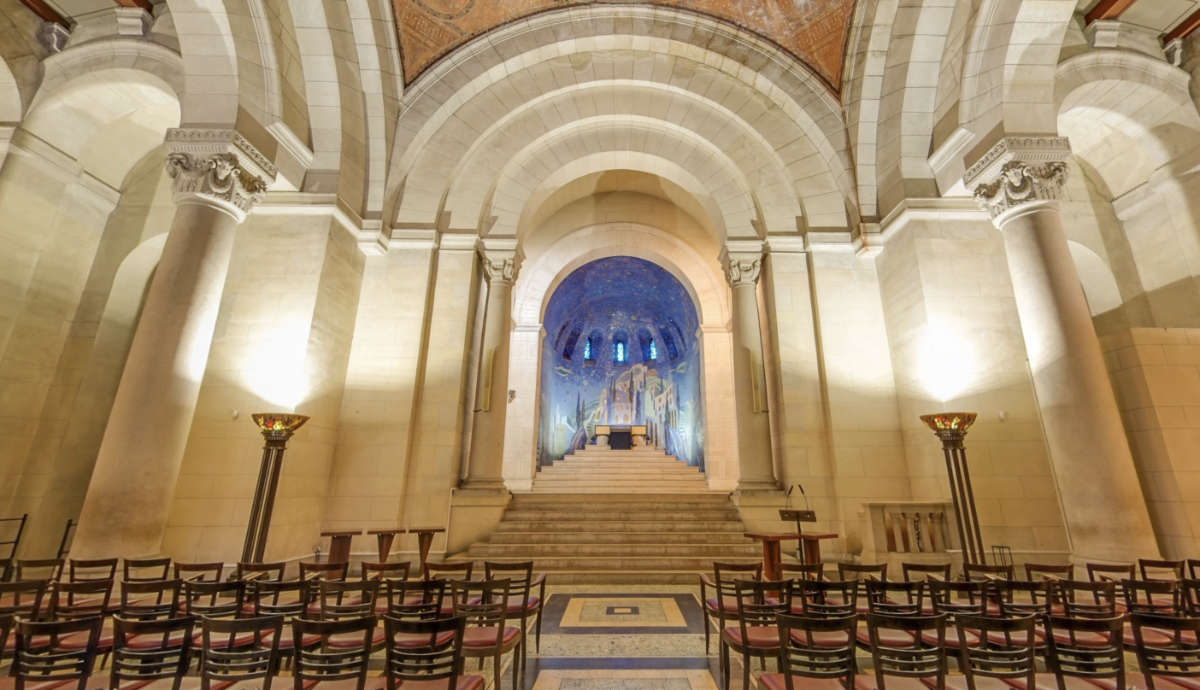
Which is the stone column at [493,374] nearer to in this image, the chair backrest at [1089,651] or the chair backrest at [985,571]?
the chair backrest at [985,571]

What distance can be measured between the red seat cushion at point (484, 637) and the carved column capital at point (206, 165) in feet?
20.1

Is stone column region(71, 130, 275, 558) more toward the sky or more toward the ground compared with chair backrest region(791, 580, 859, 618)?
more toward the sky

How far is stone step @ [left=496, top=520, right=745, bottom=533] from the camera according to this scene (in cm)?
812

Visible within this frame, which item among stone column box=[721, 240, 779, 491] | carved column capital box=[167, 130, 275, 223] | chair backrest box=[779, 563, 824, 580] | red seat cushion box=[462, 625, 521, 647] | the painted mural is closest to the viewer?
red seat cushion box=[462, 625, 521, 647]

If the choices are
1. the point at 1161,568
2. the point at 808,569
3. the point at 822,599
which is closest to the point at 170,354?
the point at 822,599

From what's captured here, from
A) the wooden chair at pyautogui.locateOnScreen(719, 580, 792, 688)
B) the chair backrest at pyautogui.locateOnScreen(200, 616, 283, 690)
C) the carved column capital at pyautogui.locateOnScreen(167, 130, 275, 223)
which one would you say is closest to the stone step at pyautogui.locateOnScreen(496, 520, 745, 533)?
the wooden chair at pyautogui.locateOnScreen(719, 580, 792, 688)

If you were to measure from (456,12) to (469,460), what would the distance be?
820 centimetres

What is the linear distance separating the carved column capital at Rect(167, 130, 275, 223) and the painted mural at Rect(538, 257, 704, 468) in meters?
10.5

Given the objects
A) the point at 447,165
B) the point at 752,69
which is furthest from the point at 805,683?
the point at 752,69

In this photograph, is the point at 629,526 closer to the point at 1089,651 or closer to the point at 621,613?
the point at 621,613

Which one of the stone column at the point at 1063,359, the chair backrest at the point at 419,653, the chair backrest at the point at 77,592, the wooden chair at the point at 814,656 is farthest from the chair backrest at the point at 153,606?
the stone column at the point at 1063,359

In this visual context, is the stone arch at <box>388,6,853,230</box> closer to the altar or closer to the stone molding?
the stone molding

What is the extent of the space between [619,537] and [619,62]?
8.70 metres

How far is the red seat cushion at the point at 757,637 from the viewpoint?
3.04 metres
